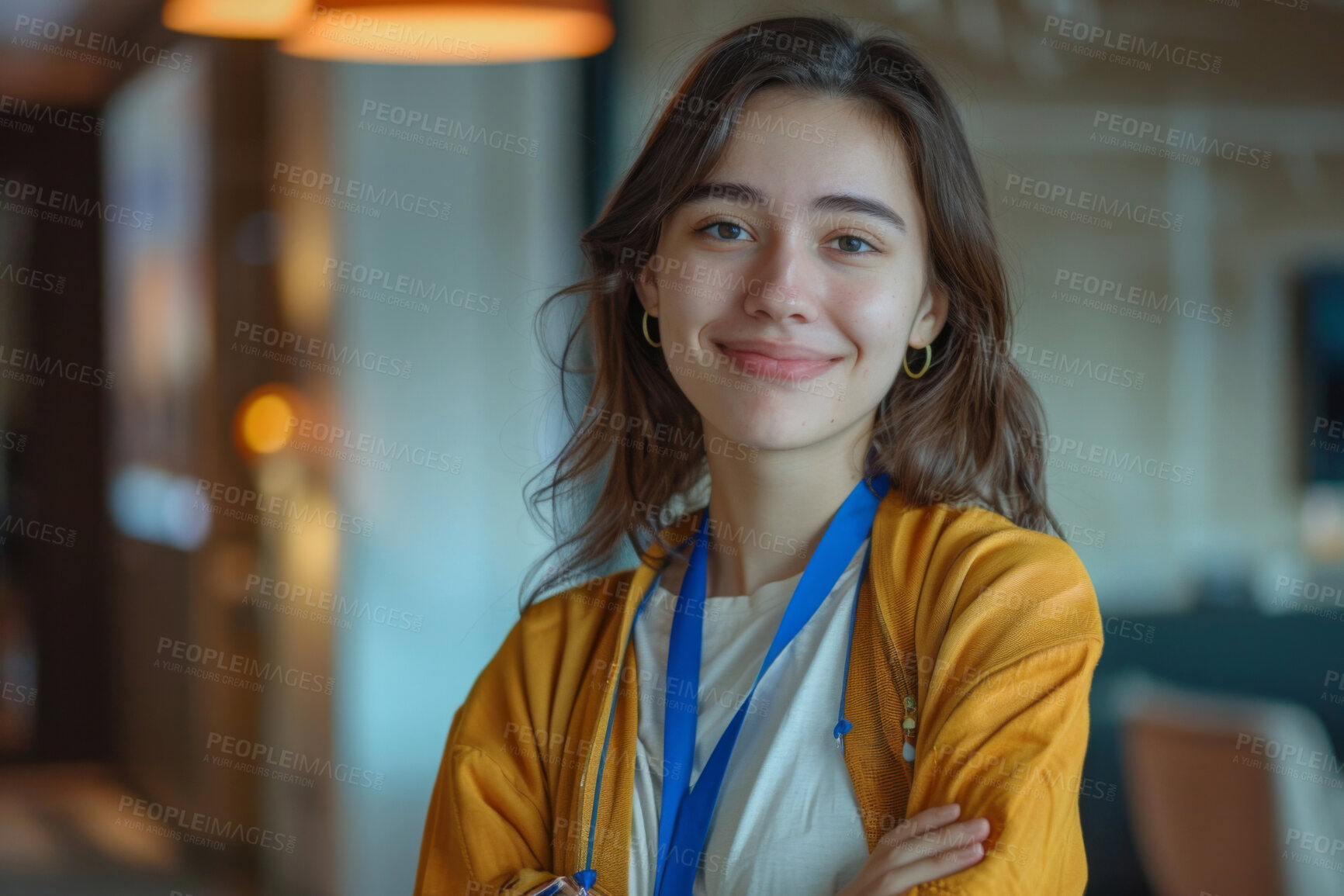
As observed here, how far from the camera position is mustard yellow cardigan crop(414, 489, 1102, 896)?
1279 millimetres

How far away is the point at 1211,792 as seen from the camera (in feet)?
9.78

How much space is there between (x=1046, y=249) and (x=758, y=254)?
15.7ft

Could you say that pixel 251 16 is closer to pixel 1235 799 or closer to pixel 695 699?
pixel 695 699

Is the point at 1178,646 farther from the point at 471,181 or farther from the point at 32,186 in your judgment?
the point at 32,186

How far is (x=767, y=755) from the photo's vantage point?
144 centimetres

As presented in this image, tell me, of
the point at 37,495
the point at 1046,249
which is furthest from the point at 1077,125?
the point at 37,495

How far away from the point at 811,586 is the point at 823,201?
1.55 feet

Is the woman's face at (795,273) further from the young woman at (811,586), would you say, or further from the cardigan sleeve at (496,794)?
the cardigan sleeve at (496,794)

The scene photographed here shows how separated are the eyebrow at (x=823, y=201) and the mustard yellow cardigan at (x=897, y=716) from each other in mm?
371

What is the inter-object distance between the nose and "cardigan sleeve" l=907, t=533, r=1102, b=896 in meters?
0.36

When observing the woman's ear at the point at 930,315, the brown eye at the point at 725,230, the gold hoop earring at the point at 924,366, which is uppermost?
the brown eye at the point at 725,230

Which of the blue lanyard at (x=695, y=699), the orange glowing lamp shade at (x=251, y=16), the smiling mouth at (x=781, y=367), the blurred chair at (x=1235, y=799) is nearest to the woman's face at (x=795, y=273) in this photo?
the smiling mouth at (x=781, y=367)

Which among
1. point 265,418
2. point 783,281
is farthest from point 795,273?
point 265,418

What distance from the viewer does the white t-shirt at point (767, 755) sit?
1384 mm
